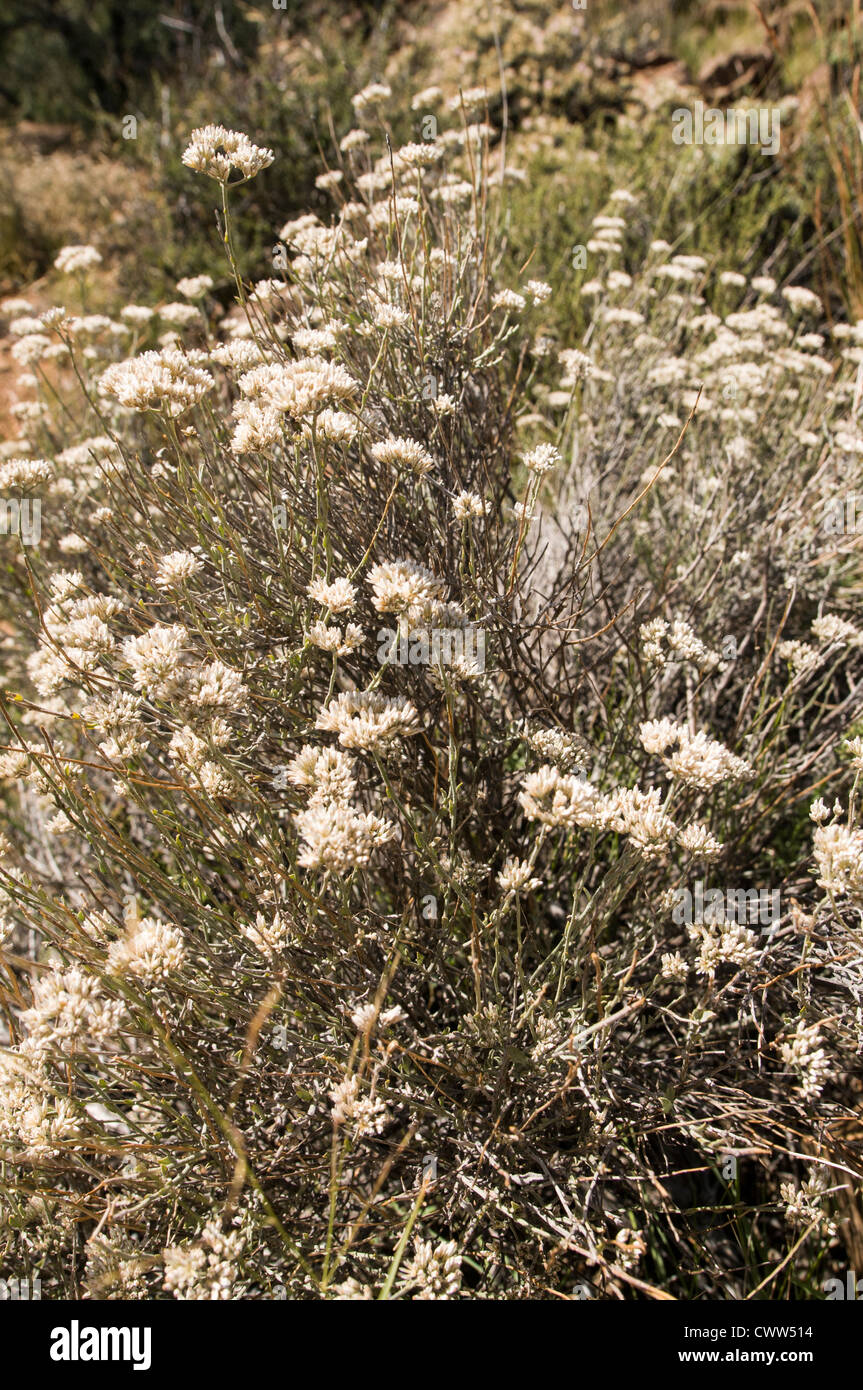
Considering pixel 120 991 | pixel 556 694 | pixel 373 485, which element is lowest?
pixel 120 991

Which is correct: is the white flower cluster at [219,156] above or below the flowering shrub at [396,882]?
above

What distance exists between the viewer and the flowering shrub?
1.67m

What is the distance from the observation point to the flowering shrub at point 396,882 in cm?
167

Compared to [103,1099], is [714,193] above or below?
above

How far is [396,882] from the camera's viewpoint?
2.24 m

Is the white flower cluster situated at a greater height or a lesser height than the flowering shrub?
greater

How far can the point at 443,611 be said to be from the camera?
71.7 inches

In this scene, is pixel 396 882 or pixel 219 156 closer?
pixel 219 156

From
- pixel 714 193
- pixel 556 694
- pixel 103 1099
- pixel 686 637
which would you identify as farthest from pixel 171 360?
pixel 714 193

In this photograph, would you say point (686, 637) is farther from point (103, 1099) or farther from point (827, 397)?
point (827, 397)

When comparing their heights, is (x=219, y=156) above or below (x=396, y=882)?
above

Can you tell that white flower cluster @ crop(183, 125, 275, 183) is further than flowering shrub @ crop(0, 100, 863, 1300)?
Yes

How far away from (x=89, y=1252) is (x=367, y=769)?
1155 mm

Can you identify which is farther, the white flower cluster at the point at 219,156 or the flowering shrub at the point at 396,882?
the white flower cluster at the point at 219,156
